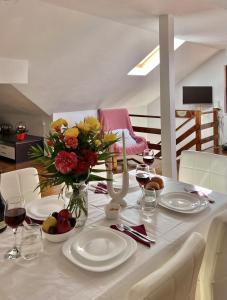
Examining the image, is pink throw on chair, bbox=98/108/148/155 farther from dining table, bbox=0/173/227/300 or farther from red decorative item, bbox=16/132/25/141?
dining table, bbox=0/173/227/300

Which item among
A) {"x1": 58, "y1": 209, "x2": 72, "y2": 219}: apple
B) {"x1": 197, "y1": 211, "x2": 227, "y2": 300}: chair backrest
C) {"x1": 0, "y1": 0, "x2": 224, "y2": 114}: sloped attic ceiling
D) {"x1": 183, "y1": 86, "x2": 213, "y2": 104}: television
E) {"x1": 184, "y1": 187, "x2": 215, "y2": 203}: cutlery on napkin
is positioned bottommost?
{"x1": 197, "y1": 211, "x2": 227, "y2": 300}: chair backrest

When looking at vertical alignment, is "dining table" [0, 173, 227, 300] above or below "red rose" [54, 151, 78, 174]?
below

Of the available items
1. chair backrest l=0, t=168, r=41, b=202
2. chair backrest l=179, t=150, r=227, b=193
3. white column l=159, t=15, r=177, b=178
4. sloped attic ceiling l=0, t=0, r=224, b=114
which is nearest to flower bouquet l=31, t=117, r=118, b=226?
chair backrest l=0, t=168, r=41, b=202

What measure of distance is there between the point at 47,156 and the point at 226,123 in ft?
17.9

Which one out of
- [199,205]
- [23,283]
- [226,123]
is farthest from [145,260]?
[226,123]

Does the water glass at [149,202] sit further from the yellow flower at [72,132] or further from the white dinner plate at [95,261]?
the yellow flower at [72,132]

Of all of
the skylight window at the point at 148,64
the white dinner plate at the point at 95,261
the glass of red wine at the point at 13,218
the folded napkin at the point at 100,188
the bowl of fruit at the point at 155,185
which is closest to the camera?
the white dinner plate at the point at 95,261

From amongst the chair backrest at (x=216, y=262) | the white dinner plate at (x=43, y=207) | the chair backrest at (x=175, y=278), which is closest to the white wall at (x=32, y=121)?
the white dinner plate at (x=43, y=207)

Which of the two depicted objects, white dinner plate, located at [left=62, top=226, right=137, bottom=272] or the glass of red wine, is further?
the glass of red wine

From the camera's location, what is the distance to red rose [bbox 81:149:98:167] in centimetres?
124

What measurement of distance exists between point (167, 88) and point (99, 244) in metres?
2.38

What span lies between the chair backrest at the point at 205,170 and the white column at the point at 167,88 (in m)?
0.99

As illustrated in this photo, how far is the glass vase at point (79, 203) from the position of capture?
132 cm

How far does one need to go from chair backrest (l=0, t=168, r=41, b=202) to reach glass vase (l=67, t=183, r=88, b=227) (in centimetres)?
60
